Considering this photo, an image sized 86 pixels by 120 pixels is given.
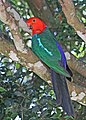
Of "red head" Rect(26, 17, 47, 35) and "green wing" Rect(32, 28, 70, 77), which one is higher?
"red head" Rect(26, 17, 47, 35)

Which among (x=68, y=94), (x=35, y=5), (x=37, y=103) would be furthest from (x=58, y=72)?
(x=35, y=5)

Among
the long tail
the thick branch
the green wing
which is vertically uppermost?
the thick branch

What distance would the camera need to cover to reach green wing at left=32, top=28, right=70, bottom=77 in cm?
180

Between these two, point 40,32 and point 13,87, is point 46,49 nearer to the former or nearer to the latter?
point 40,32

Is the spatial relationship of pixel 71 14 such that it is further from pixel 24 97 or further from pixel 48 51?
pixel 24 97

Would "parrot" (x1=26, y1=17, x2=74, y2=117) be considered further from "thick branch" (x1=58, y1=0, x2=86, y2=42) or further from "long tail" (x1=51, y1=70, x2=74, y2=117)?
"thick branch" (x1=58, y1=0, x2=86, y2=42)

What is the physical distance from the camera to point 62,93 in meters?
1.75

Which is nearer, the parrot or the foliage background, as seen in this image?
the parrot

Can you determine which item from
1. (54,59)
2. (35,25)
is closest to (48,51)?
(54,59)

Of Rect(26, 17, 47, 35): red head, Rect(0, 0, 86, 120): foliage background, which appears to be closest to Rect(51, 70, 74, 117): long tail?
Rect(0, 0, 86, 120): foliage background

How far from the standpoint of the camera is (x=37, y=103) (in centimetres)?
194

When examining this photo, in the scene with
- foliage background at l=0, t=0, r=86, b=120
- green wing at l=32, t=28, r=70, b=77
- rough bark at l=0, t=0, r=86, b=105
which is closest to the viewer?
rough bark at l=0, t=0, r=86, b=105

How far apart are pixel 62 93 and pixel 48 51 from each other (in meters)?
0.24

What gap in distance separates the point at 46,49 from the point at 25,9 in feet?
2.45
